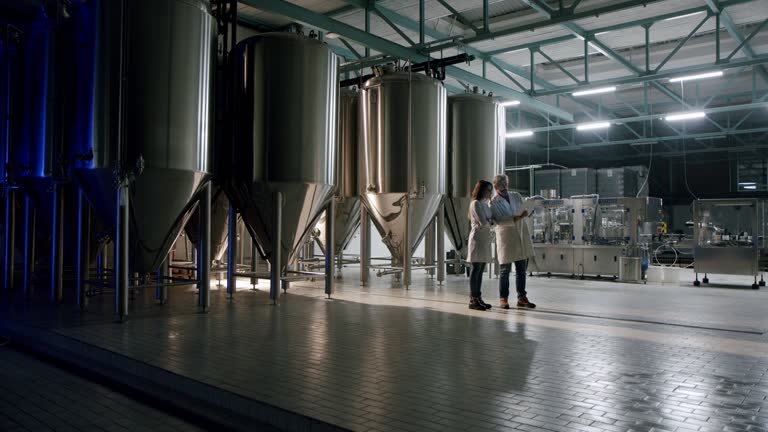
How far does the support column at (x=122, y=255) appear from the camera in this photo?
5141 mm

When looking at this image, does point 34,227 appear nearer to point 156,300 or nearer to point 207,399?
point 156,300

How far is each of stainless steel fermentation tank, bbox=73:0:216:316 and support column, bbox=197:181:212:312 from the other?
0.75 ft

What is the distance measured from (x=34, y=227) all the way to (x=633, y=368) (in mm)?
7179

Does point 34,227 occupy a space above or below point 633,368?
above

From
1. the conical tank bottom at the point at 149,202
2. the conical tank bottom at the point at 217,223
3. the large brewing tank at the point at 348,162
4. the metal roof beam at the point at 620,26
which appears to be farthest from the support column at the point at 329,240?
the metal roof beam at the point at 620,26

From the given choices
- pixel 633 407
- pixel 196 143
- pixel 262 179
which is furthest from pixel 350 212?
pixel 633 407

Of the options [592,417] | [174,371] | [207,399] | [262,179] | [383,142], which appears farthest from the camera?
[383,142]

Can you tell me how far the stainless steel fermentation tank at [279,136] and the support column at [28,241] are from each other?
2.80 meters

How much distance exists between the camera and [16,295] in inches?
269

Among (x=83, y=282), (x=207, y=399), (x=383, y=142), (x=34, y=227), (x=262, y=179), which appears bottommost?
(x=207, y=399)

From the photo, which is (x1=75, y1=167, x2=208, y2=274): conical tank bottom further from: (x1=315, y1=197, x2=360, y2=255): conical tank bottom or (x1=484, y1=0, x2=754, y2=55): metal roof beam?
(x1=484, y1=0, x2=754, y2=55): metal roof beam

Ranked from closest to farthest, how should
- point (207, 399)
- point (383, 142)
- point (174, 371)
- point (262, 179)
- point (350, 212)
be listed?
point (207, 399), point (174, 371), point (262, 179), point (383, 142), point (350, 212)

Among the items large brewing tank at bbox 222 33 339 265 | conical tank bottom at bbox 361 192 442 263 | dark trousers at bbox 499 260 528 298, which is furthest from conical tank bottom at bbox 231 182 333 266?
dark trousers at bbox 499 260 528 298

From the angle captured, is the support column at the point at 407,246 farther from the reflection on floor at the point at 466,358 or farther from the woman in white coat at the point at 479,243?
the woman in white coat at the point at 479,243
